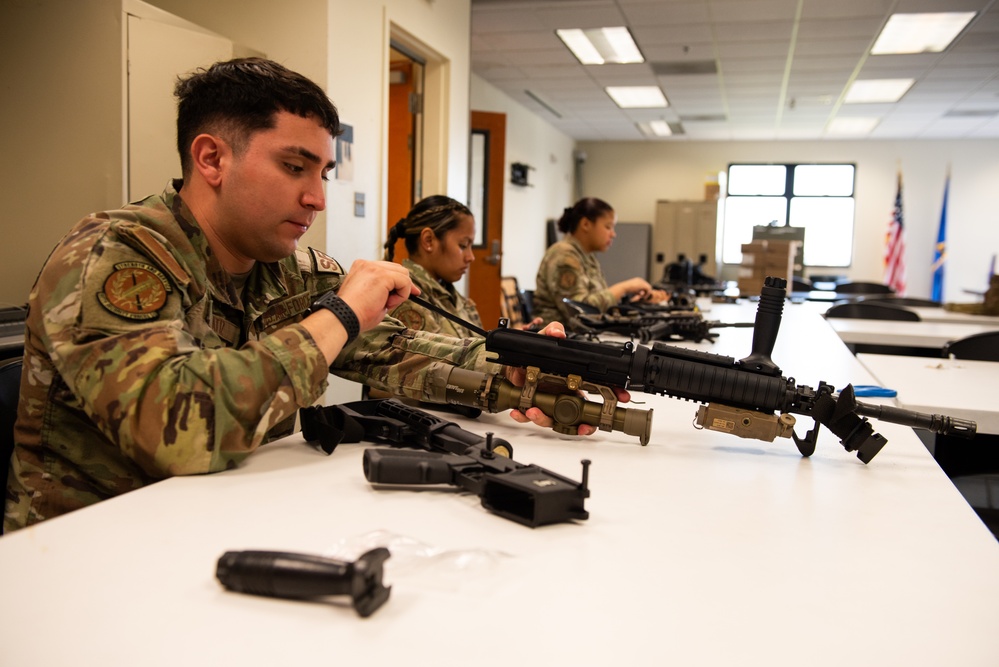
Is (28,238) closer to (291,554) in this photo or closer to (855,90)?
(291,554)

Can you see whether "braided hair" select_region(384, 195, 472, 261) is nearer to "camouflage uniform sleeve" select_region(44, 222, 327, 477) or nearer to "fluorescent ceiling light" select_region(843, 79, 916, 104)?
"camouflage uniform sleeve" select_region(44, 222, 327, 477)

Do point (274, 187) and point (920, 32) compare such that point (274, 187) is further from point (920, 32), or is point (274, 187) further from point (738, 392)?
point (920, 32)

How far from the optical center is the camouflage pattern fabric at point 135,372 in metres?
1.03

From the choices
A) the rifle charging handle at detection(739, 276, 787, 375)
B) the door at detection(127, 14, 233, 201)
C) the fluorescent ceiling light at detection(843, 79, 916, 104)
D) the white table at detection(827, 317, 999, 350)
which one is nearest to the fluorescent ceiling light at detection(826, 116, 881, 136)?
the fluorescent ceiling light at detection(843, 79, 916, 104)

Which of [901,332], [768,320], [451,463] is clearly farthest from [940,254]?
[451,463]

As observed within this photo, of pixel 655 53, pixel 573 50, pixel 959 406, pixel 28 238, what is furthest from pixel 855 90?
pixel 28 238

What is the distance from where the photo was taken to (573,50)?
677 cm

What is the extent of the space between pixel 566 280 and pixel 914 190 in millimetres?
9054

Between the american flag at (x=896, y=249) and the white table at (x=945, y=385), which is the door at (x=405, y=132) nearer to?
the white table at (x=945, y=385)

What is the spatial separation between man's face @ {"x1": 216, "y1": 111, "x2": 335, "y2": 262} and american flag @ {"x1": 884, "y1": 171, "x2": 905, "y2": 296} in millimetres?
11245

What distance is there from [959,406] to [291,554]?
5.55 ft

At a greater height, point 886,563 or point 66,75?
point 66,75

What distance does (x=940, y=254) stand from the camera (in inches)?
437

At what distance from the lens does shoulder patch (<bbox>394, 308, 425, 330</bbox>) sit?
214 centimetres
